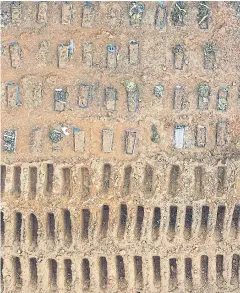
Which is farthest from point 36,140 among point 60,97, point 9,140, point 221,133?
point 221,133

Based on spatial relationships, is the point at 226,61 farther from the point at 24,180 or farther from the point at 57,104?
the point at 24,180

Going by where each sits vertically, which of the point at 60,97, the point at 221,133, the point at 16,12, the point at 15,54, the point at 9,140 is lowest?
the point at 9,140

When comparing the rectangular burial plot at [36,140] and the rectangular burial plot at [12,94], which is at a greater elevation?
the rectangular burial plot at [12,94]

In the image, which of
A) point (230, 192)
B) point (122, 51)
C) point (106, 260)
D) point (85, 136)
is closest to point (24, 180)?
point (85, 136)

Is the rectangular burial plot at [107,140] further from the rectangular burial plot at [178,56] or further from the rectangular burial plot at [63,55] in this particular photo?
the rectangular burial plot at [178,56]

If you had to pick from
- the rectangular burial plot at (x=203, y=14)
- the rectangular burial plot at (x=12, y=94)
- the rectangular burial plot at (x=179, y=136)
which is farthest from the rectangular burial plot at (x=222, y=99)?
the rectangular burial plot at (x=12, y=94)

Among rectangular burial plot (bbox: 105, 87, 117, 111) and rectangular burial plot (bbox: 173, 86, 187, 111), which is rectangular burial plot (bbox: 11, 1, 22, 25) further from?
rectangular burial plot (bbox: 173, 86, 187, 111)

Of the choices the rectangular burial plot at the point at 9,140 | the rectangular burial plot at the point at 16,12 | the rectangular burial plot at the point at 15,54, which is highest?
the rectangular burial plot at the point at 16,12

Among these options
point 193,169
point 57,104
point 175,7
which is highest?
point 175,7

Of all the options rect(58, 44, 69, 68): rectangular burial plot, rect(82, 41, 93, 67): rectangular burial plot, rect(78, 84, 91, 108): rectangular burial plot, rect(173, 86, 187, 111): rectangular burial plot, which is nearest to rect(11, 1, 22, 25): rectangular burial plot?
rect(58, 44, 69, 68): rectangular burial plot

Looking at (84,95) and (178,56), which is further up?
(178,56)

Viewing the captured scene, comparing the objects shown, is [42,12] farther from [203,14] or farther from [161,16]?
[203,14]
